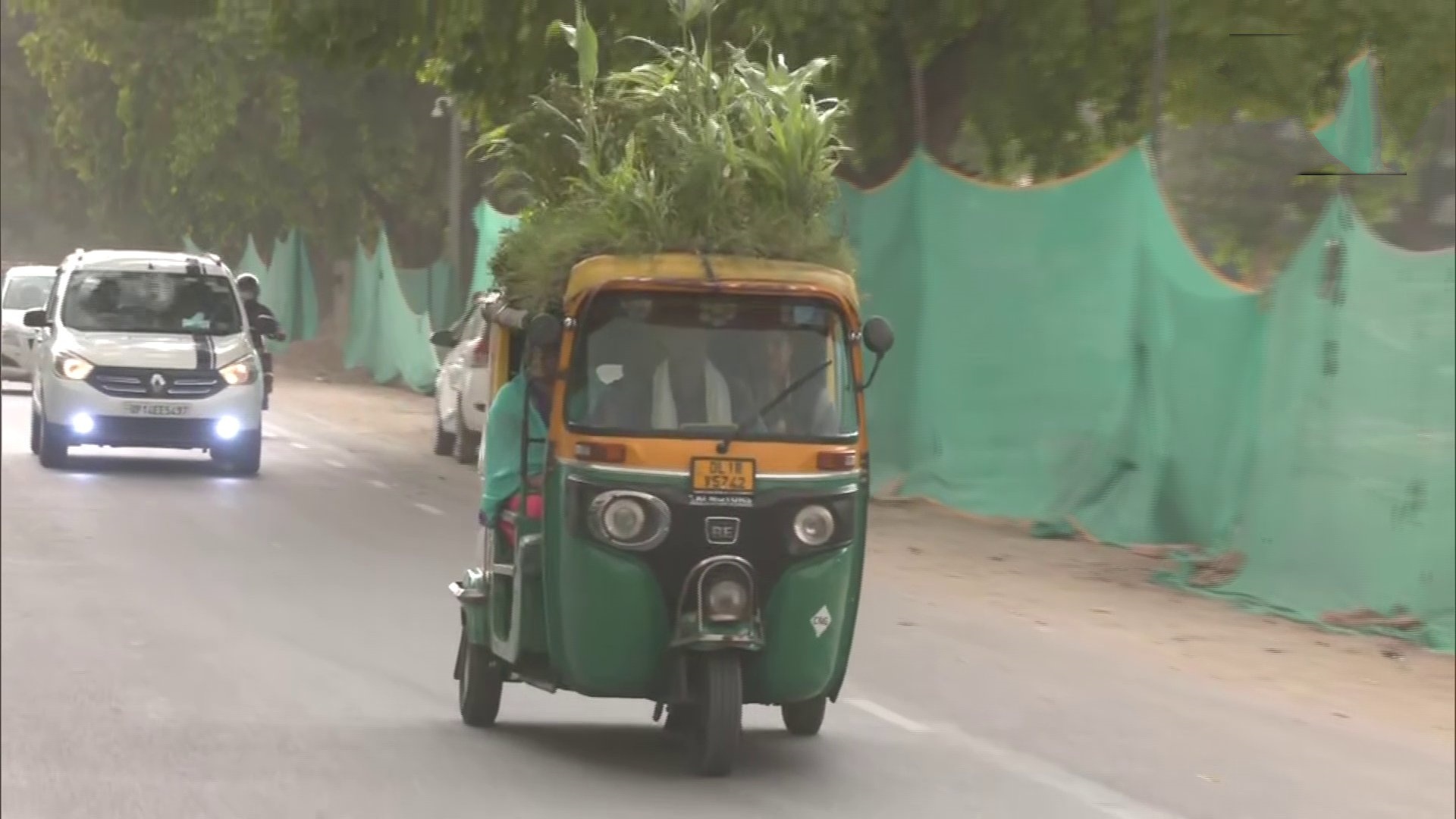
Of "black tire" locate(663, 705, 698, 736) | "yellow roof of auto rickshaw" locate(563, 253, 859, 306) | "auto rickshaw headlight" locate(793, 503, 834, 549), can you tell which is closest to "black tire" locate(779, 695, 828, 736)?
"black tire" locate(663, 705, 698, 736)

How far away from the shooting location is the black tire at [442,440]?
495 cm

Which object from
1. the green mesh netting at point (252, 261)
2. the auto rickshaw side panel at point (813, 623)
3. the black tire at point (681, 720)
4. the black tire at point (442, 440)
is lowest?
the black tire at point (681, 720)

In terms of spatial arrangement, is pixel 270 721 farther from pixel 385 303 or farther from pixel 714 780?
pixel 385 303

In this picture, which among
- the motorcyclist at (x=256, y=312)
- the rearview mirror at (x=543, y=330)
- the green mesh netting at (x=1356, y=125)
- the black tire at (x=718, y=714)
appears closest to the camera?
the motorcyclist at (x=256, y=312)

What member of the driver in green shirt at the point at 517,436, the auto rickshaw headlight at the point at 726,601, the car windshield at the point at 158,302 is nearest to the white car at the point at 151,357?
the car windshield at the point at 158,302

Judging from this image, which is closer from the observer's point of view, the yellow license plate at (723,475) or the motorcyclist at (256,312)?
the motorcyclist at (256,312)

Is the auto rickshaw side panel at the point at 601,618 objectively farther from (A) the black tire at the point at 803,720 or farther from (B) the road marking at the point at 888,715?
(B) the road marking at the point at 888,715

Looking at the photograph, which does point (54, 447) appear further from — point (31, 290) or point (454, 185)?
point (454, 185)

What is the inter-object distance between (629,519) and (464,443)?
3.34ft

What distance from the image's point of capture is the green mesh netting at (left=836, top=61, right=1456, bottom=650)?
12289 mm

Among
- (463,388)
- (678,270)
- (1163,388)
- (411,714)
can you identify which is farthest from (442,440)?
(1163,388)

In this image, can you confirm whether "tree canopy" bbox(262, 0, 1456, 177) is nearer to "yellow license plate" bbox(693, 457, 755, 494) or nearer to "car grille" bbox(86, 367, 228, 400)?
"car grille" bbox(86, 367, 228, 400)

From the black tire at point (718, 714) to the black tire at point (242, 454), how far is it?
1272mm

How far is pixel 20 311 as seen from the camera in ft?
20.4
